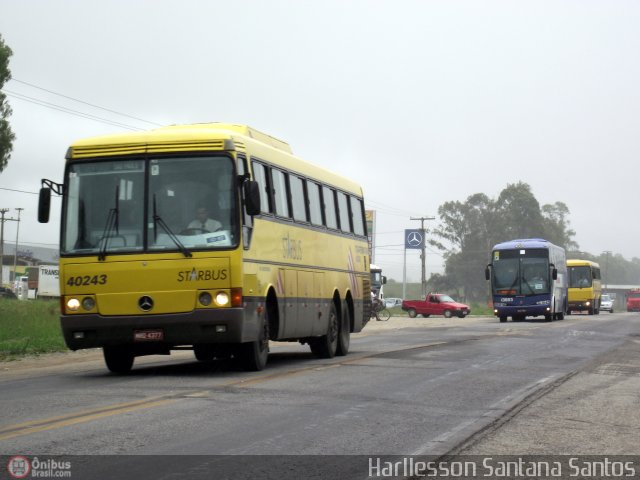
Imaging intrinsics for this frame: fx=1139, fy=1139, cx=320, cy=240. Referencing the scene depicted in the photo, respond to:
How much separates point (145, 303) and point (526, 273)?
39.7 m

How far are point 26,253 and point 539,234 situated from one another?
2844 inches

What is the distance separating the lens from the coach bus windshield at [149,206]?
14.9 metres

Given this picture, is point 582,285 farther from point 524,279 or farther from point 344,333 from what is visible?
point 344,333

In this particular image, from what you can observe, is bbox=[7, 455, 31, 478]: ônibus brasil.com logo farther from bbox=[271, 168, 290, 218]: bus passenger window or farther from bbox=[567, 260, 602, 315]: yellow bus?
bbox=[567, 260, 602, 315]: yellow bus

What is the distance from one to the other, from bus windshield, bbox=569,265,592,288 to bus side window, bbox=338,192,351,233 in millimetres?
52860

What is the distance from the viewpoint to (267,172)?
16891mm

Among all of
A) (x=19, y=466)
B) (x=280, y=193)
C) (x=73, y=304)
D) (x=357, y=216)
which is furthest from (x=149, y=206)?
(x=357, y=216)

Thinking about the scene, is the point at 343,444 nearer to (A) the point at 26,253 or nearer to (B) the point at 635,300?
(B) the point at 635,300

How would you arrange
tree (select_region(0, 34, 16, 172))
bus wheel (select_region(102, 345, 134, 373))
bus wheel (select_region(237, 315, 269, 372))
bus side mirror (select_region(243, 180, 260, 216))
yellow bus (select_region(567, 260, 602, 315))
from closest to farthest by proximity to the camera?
bus side mirror (select_region(243, 180, 260, 216)) < bus wheel (select_region(237, 315, 269, 372)) < bus wheel (select_region(102, 345, 134, 373)) < tree (select_region(0, 34, 16, 172)) < yellow bus (select_region(567, 260, 602, 315))

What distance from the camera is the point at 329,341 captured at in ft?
65.0

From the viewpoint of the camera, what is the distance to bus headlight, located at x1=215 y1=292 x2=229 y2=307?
1473cm

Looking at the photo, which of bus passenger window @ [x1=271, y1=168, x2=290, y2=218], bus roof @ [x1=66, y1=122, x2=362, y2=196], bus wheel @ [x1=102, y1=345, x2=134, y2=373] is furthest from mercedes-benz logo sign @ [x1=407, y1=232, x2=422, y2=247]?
bus roof @ [x1=66, y1=122, x2=362, y2=196]

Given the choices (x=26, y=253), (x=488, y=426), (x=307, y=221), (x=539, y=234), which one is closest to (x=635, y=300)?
(x=539, y=234)

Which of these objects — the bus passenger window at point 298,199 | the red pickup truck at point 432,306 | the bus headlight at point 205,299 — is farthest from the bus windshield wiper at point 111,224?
the red pickup truck at point 432,306
